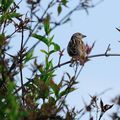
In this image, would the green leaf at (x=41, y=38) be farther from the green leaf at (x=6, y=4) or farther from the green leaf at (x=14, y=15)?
the green leaf at (x=6, y=4)

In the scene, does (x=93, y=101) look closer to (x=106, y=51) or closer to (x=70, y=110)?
(x=70, y=110)

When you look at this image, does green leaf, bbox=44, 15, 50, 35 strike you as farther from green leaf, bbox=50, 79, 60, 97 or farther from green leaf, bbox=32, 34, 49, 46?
green leaf, bbox=50, 79, 60, 97

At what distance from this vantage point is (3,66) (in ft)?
9.96

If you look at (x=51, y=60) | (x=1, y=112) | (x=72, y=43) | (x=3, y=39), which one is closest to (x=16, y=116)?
(x=1, y=112)

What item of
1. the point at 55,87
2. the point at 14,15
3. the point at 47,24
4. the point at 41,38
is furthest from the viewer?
the point at 14,15

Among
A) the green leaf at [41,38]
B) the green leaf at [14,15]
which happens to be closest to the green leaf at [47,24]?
the green leaf at [41,38]

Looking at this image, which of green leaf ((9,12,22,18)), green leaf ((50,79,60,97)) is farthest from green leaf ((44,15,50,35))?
green leaf ((50,79,60,97))

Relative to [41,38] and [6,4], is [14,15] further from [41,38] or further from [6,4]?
[41,38]

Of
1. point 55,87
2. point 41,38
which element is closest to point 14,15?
point 41,38

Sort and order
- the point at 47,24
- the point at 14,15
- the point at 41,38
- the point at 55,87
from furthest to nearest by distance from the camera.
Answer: the point at 14,15 < the point at 41,38 < the point at 47,24 < the point at 55,87

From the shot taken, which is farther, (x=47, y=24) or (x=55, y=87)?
(x=47, y=24)

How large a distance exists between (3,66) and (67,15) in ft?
1.99

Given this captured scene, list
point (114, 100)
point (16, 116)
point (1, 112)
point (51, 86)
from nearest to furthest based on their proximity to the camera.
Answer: point (16, 116)
point (1, 112)
point (114, 100)
point (51, 86)

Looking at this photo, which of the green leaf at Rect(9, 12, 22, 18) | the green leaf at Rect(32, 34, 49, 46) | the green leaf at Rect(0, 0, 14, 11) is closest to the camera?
the green leaf at Rect(32, 34, 49, 46)
